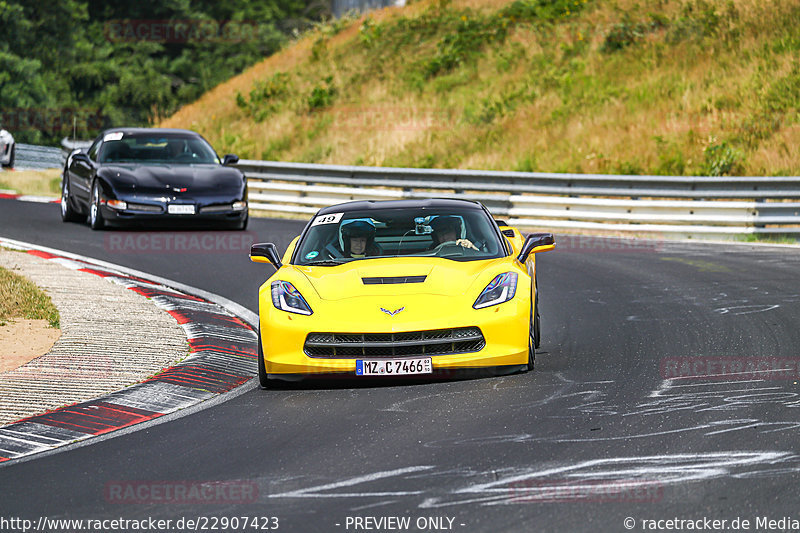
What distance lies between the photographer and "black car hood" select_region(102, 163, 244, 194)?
1862 cm

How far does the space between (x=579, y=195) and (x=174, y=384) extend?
13.7 meters

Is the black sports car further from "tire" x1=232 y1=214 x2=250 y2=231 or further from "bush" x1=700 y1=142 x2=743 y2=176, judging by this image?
"bush" x1=700 y1=142 x2=743 y2=176

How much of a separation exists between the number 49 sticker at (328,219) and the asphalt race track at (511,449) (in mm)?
1725

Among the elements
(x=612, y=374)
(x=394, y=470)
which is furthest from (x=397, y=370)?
(x=394, y=470)

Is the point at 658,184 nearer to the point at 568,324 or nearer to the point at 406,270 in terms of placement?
the point at 568,324

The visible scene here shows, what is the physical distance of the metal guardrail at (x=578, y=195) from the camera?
19.6 metres

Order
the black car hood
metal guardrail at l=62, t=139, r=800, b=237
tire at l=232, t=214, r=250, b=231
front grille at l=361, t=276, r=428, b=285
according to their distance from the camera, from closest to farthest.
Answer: front grille at l=361, t=276, r=428, b=285 → the black car hood → tire at l=232, t=214, r=250, b=231 → metal guardrail at l=62, t=139, r=800, b=237

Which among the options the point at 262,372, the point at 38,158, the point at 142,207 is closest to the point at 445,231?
the point at 262,372

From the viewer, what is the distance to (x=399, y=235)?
10.1 metres

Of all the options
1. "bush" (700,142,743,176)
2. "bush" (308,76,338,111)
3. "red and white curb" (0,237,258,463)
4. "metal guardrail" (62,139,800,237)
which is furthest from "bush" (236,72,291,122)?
"red and white curb" (0,237,258,463)

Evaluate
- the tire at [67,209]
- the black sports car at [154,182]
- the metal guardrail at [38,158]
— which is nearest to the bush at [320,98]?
the metal guardrail at [38,158]

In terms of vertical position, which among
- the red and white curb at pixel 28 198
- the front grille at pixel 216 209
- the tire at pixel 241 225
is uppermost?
the front grille at pixel 216 209

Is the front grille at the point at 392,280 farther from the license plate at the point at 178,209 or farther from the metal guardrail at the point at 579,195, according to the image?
the metal guardrail at the point at 579,195

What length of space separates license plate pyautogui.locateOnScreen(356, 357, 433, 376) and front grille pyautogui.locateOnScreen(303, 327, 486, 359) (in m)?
0.07
